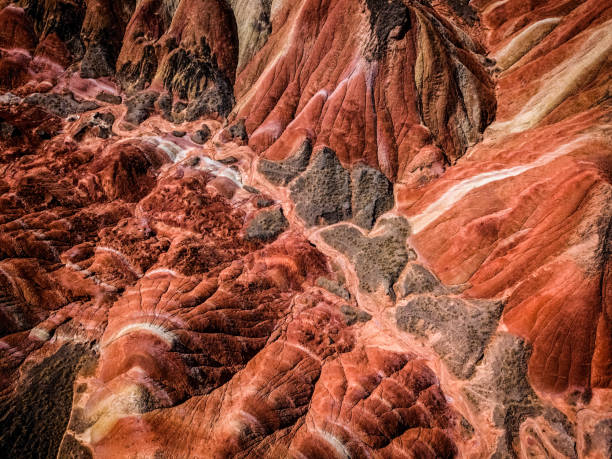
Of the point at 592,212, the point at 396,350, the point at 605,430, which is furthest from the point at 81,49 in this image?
the point at 605,430

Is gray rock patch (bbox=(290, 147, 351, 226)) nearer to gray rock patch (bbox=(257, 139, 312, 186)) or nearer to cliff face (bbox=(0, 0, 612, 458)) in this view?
cliff face (bbox=(0, 0, 612, 458))

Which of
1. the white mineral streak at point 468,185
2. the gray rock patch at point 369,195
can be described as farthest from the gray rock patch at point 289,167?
the white mineral streak at point 468,185

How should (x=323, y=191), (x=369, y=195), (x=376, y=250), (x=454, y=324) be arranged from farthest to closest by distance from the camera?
(x=323, y=191) → (x=369, y=195) → (x=376, y=250) → (x=454, y=324)

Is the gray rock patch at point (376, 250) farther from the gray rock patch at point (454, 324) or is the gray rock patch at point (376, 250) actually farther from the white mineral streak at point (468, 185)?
the gray rock patch at point (454, 324)

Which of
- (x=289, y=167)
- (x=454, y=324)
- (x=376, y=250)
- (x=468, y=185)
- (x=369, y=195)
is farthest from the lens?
(x=289, y=167)

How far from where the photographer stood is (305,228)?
20609 mm

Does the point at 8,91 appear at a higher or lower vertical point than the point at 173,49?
lower

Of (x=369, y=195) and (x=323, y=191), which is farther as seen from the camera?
(x=323, y=191)

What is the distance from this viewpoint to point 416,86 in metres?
22.2

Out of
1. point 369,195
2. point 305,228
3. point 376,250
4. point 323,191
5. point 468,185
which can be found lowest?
point 376,250

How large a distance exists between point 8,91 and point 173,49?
1314 centimetres

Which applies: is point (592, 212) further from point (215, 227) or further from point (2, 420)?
point (2, 420)

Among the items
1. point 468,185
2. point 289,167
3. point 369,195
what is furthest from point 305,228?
point 468,185

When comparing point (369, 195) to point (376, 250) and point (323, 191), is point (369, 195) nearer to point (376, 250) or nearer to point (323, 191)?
point (323, 191)
